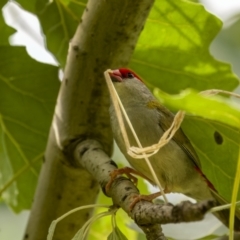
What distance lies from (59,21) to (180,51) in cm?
50

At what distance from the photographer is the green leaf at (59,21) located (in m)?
2.15

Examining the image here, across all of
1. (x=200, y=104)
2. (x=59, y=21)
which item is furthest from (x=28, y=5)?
(x=200, y=104)

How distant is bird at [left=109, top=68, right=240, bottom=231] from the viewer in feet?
6.03

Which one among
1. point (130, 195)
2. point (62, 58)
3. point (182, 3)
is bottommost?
point (130, 195)

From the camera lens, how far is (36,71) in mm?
2154

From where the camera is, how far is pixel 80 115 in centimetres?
185

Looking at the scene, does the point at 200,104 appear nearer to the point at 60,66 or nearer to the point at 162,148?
the point at 162,148

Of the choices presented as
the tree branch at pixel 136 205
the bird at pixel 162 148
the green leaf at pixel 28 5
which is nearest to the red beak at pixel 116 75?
the bird at pixel 162 148

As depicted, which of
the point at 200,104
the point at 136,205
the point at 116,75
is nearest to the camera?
the point at 200,104

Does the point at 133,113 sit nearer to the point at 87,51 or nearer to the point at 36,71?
the point at 87,51

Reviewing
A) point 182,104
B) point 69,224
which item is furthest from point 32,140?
point 182,104

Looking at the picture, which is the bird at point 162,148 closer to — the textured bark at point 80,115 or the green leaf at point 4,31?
the textured bark at point 80,115

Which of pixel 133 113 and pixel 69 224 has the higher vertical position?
pixel 133 113

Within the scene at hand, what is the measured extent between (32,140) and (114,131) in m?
0.56
